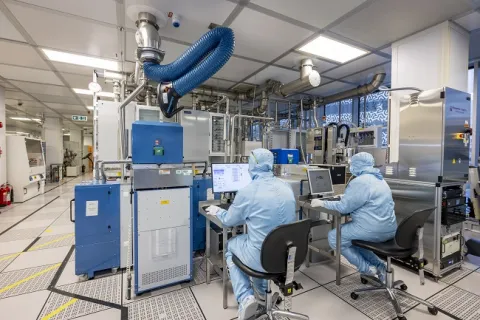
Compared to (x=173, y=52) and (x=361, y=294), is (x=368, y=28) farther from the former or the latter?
(x=361, y=294)

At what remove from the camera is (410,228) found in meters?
1.78

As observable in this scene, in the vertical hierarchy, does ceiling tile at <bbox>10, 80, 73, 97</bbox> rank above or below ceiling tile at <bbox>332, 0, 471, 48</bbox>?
above

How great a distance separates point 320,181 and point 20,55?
4.61 m

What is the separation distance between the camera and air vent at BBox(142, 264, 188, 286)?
201cm

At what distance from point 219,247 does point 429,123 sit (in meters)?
2.62

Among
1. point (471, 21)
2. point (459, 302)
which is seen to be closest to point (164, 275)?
point (459, 302)

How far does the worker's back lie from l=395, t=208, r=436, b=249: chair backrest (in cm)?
89

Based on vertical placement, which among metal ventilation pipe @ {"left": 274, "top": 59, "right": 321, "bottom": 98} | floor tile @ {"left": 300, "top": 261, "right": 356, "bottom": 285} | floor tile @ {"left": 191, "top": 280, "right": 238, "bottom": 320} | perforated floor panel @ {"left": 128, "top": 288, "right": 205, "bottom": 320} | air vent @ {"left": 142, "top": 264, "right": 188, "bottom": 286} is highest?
metal ventilation pipe @ {"left": 274, "top": 59, "right": 321, "bottom": 98}

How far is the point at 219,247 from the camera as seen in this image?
2.42 meters

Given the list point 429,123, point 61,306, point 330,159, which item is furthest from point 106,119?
point 429,123

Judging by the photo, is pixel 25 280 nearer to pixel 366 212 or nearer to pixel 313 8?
pixel 366 212

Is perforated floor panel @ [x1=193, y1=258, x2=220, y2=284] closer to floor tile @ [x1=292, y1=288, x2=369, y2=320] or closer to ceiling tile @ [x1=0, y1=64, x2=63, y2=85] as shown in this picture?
floor tile @ [x1=292, y1=288, x2=369, y2=320]

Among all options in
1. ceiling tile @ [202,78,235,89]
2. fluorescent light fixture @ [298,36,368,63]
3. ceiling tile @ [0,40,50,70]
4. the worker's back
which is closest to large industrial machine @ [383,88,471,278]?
fluorescent light fixture @ [298,36,368,63]

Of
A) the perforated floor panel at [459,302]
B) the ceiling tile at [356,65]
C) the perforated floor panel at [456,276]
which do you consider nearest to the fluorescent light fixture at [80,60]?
the ceiling tile at [356,65]
